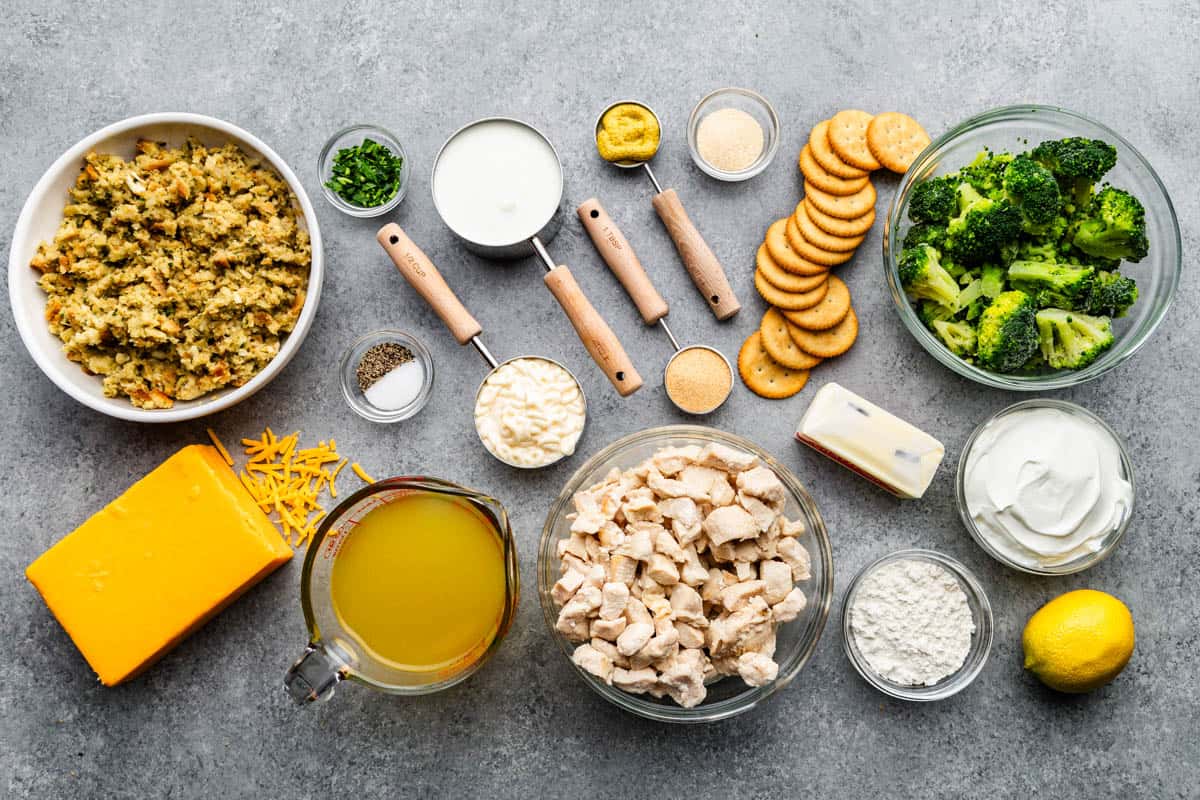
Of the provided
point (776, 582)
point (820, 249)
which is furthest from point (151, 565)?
point (820, 249)

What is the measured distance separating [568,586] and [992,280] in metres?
1.54

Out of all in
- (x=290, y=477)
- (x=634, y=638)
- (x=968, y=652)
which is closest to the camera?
(x=634, y=638)

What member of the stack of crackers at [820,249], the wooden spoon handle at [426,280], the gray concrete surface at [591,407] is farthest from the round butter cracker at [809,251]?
the wooden spoon handle at [426,280]

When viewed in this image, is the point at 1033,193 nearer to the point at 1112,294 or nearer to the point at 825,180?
the point at 1112,294

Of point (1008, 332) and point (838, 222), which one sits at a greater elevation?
point (838, 222)

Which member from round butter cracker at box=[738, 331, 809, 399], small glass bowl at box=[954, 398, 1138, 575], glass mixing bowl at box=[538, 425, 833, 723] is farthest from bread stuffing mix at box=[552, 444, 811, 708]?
small glass bowl at box=[954, 398, 1138, 575]

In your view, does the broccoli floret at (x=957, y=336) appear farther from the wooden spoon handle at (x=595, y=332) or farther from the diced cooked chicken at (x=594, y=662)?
the diced cooked chicken at (x=594, y=662)

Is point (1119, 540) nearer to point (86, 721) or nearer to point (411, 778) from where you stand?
point (411, 778)

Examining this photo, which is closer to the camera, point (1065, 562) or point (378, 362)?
point (1065, 562)

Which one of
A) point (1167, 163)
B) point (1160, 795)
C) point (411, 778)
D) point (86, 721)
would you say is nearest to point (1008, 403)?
point (1167, 163)

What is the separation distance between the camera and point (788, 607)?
211cm

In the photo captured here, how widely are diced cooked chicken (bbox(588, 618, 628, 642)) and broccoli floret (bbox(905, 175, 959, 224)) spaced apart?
58.9 inches

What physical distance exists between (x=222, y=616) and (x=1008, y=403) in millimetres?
2639

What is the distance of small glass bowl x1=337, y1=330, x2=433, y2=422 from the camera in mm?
2533
